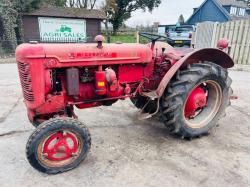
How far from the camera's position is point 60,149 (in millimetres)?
2496

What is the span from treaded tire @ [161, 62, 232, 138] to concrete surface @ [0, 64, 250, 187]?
24 centimetres

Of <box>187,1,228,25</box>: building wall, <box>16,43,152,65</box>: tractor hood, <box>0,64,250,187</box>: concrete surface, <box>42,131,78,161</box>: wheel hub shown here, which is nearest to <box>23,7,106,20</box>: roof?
<box>0,64,250,187</box>: concrete surface

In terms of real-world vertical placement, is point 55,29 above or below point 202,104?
above

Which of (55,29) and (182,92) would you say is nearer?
(182,92)

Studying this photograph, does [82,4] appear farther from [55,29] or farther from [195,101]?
[195,101]

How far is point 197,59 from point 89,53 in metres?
1.56

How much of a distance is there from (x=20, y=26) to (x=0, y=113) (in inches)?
469

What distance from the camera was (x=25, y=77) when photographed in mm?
2432

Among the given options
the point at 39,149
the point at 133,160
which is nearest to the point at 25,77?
the point at 39,149

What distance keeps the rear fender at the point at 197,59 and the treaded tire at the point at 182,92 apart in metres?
0.15

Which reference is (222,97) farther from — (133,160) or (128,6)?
(128,6)

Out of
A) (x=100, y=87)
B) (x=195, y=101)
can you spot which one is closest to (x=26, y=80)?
(x=100, y=87)

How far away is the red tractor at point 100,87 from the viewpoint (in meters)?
2.37

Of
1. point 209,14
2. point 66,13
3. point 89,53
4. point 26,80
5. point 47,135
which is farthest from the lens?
point 209,14
